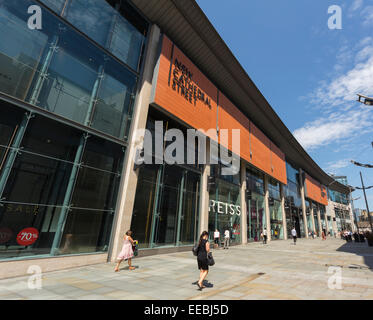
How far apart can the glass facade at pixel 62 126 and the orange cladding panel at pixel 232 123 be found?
9990mm

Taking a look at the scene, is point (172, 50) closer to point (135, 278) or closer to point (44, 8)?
point (44, 8)

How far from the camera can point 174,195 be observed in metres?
14.8

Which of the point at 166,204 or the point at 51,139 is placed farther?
the point at 166,204

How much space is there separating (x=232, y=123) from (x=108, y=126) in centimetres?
1369

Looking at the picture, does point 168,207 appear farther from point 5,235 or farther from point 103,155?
point 5,235

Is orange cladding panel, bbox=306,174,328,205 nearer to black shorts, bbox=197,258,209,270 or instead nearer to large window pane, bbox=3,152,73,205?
black shorts, bbox=197,258,209,270

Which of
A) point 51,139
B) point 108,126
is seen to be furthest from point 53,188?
point 108,126

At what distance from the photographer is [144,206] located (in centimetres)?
1248

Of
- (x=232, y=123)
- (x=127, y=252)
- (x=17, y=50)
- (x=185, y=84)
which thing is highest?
(x=232, y=123)

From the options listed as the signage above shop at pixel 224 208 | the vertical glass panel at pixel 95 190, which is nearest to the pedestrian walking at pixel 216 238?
the signage above shop at pixel 224 208

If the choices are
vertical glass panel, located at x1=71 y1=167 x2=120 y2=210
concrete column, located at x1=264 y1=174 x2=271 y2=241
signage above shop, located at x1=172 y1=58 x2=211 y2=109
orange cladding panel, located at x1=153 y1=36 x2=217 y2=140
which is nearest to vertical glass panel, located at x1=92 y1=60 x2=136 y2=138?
orange cladding panel, located at x1=153 y1=36 x2=217 y2=140

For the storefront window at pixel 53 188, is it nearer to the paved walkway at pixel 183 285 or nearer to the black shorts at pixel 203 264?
the paved walkway at pixel 183 285

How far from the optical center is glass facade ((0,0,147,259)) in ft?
26.2

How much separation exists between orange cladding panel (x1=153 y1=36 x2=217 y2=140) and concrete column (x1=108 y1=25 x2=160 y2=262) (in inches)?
25.0
